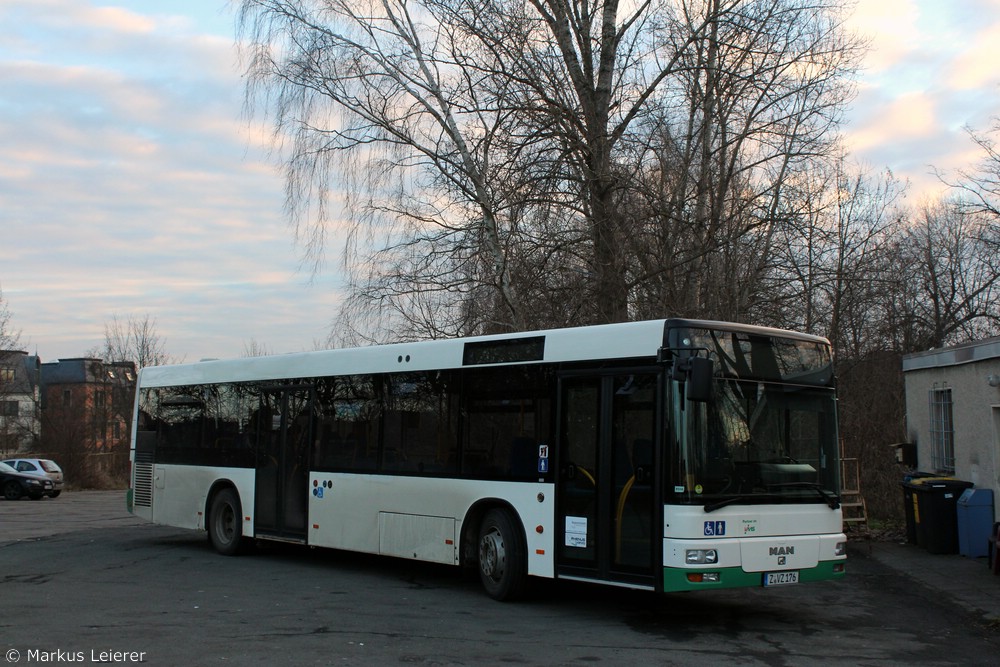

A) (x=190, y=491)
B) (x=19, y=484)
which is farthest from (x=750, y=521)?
(x=19, y=484)

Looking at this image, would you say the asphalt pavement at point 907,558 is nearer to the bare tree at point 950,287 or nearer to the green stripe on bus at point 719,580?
the green stripe on bus at point 719,580

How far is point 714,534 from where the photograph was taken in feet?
29.0

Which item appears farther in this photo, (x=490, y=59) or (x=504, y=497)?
(x=490, y=59)

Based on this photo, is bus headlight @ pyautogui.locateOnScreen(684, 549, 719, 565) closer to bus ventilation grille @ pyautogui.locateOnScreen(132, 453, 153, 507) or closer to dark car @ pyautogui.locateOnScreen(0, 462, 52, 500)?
bus ventilation grille @ pyautogui.locateOnScreen(132, 453, 153, 507)

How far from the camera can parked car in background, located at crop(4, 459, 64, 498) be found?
35.6 metres

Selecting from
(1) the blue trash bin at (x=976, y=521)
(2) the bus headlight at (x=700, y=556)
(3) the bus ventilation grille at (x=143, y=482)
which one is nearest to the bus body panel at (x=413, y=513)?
(2) the bus headlight at (x=700, y=556)

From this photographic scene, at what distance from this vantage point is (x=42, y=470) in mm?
35750

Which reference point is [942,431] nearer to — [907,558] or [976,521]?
[976,521]

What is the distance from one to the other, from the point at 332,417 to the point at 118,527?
10.1 m

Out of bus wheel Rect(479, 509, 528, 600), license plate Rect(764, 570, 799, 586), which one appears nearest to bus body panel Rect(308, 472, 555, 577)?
bus wheel Rect(479, 509, 528, 600)

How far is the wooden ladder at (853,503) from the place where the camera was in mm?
16781

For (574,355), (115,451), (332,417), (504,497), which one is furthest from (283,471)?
(115,451)

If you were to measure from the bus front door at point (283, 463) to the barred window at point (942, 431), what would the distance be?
1011 centimetres

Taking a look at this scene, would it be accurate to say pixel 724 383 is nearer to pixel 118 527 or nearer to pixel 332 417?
pixel 332 417
